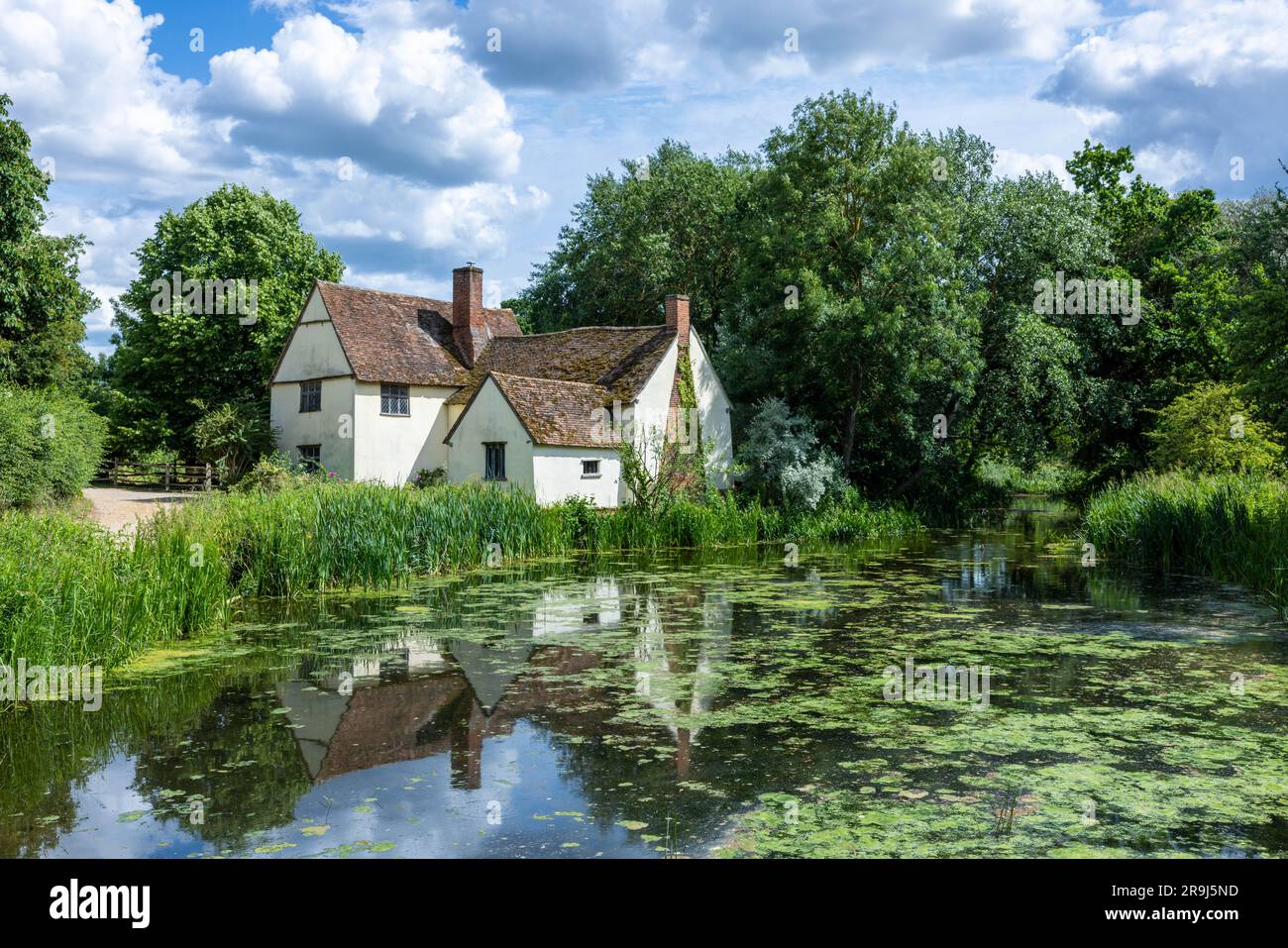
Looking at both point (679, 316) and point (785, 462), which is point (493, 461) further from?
point (785, 462)

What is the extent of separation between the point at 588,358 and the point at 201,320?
18000 mm

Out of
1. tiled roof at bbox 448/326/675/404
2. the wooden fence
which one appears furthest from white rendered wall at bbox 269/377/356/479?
the wooden fence

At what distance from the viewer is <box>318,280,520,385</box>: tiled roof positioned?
34438 millimetres

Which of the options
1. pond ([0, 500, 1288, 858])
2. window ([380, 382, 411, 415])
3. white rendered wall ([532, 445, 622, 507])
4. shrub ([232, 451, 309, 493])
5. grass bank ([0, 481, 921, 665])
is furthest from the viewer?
window ([380, 382, 411, 415])

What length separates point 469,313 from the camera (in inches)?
1511

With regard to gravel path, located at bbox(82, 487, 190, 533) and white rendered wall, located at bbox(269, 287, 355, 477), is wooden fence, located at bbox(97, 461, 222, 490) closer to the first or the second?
gravel path, located at bbox(82, 487, 190, 533)

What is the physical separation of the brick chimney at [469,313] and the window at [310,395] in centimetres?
566

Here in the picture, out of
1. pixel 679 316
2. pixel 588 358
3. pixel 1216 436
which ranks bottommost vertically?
pixel 1216 436

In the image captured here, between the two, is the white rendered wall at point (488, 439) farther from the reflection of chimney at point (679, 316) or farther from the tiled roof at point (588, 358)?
the reflection of chimney at point (679, 316)

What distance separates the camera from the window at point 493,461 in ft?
99.3

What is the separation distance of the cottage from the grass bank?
3523mm

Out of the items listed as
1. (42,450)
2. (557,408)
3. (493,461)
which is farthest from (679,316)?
(42,450)

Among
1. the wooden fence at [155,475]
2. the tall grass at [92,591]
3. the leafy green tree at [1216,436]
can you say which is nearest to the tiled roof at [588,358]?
the wooden fence at [155,475]
